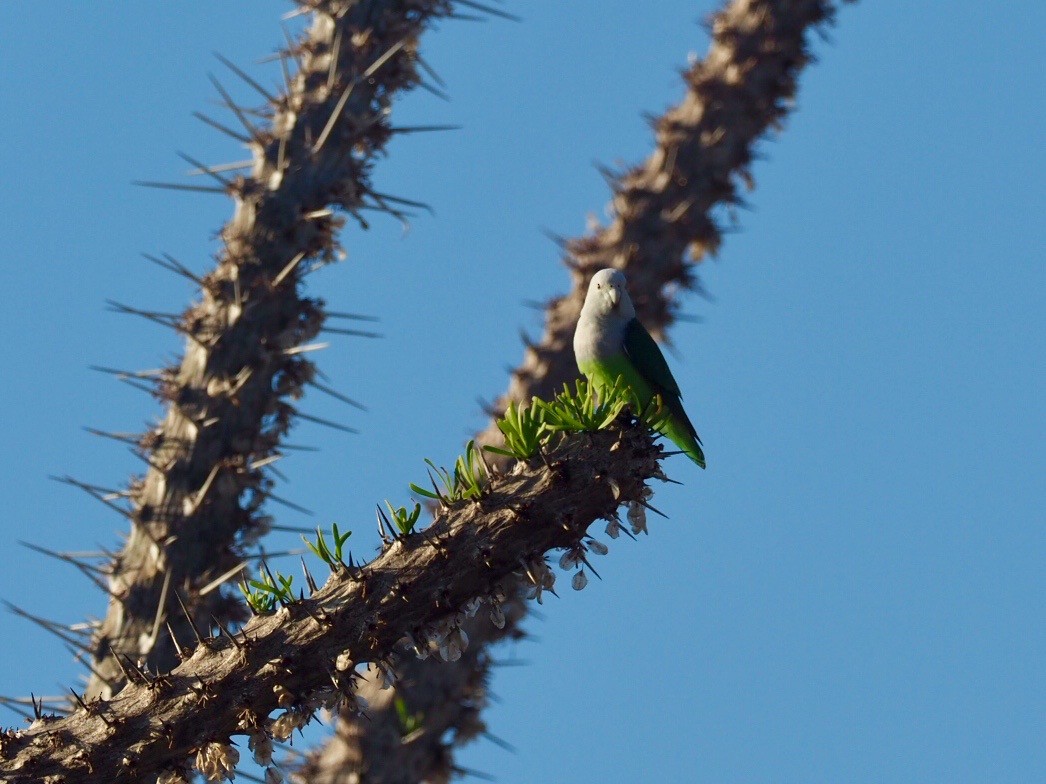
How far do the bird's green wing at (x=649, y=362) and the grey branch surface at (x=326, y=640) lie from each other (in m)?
2.08

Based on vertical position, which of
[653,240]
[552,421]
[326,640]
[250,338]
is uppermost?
[653,240]

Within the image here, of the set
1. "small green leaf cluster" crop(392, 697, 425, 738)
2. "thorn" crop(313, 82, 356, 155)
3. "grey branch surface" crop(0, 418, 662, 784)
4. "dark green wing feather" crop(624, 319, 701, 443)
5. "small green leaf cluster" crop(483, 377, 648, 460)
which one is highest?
"thorn" crop(313, 82, 356, 155)

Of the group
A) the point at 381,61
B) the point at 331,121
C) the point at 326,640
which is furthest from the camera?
the point at 381,61

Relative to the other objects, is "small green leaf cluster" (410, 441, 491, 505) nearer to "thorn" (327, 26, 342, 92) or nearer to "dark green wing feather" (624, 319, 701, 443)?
"dark green wing feather" (624, 319, 701, 443)

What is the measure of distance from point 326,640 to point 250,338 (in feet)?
11.4

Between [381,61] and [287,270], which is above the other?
[381,61]

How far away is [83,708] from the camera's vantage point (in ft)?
12.9

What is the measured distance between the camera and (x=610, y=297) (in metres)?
6.55

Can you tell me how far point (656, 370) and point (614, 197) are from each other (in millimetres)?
4116

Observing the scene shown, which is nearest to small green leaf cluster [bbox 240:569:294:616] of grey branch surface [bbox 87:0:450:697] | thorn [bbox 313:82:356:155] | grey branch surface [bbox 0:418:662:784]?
grey branch surface [bbox 0:418:662:784]

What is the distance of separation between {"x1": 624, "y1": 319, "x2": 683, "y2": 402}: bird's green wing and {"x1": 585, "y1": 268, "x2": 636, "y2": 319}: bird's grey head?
0.77 ft

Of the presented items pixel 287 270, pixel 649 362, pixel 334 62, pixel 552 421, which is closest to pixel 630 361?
pixel 649 362

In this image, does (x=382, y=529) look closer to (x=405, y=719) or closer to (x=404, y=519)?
(x=404, y=519)

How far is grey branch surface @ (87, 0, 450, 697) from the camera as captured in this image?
640cm
